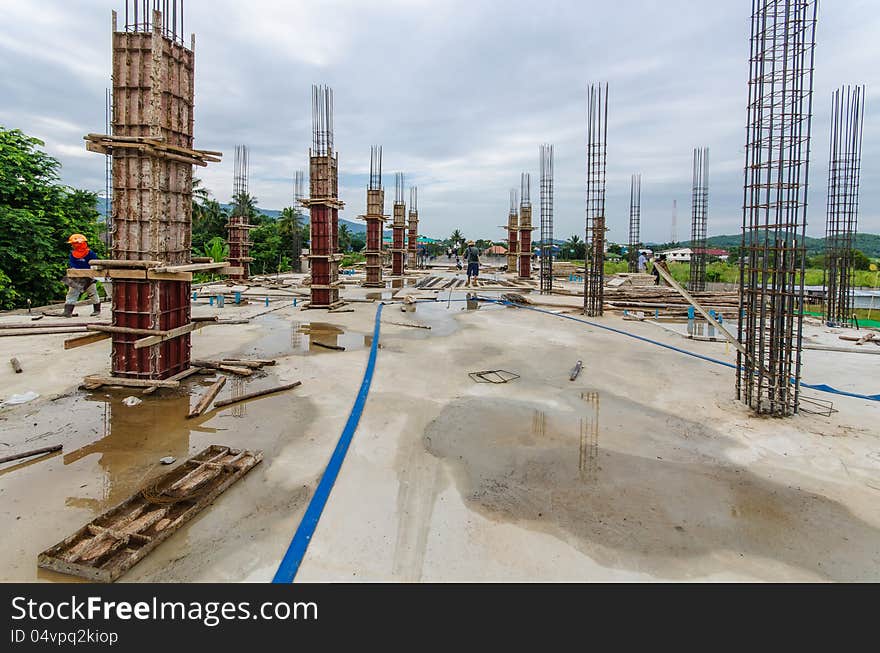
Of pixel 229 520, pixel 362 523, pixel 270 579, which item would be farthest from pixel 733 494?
pixel 229 520

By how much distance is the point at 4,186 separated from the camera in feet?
54.8

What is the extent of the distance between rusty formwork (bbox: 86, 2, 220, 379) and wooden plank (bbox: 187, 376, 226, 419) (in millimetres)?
1053

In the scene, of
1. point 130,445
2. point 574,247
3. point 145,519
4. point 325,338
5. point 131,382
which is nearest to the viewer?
point 145,519

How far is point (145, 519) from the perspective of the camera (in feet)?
13.9

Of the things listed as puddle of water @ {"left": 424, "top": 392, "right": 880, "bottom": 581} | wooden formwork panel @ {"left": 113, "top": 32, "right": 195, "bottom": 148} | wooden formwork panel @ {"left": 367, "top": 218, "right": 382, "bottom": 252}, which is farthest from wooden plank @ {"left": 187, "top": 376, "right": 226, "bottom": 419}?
wooden formwork panel @ {"left": 367, "top": 218, "right": 382, "bottom": 252}

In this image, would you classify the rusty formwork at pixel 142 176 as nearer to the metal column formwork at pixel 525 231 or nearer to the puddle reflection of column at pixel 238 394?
the puddle reflection of column at pixel 238 394

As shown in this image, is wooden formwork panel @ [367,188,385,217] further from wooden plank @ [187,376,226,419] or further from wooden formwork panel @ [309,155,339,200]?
wooden plank @ [187,376,226,419]

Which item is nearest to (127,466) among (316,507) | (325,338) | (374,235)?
(316,507)

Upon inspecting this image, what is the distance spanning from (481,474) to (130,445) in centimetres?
431

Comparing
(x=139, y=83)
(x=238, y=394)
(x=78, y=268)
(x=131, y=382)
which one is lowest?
(x=238, y=394)

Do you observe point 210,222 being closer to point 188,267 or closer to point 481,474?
point 188,267

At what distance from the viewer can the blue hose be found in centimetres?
369

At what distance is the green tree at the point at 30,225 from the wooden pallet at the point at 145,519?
16.5m
